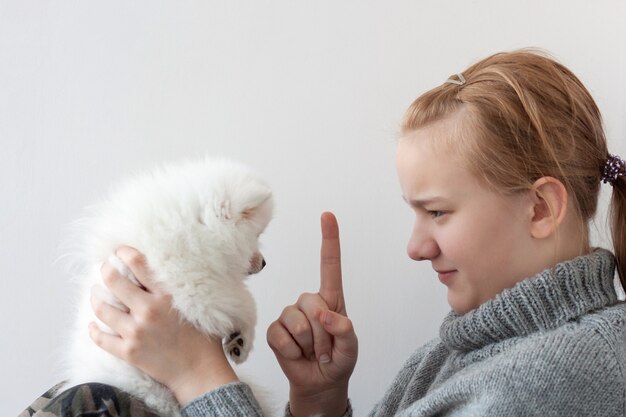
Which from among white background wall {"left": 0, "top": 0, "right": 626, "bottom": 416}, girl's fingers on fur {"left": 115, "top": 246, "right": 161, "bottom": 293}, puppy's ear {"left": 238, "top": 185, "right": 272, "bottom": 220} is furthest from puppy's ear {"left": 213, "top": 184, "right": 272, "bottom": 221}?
white background wall {"left": 0, "top": 0, "right": 626, "bottom": 416}

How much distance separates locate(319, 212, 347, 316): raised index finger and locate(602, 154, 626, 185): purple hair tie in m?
0.49

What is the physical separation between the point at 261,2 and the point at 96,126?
1.60 feet

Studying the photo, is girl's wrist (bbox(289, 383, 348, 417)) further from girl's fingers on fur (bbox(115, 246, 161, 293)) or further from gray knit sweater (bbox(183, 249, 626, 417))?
girl's fingers on fur (bbox(115, 246, 161, 293))

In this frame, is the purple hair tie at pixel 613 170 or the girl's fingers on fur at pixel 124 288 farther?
the purple hair tie at pixel 613 170

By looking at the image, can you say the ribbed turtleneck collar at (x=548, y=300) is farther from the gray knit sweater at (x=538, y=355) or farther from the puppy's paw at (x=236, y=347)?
the puppy's paw at (x=236, y=347)

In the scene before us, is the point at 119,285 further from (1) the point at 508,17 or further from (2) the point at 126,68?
(1) the point at 508,17

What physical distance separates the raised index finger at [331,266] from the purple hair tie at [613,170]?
0.49m

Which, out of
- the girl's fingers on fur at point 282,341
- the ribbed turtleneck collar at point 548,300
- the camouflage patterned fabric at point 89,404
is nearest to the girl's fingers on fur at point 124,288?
the camouflage patterned fabric at point 89,404

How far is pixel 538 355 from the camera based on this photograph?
33.7 inches

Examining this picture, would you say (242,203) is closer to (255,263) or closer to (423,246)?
(255,263)

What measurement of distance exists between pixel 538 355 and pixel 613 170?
1.28ft

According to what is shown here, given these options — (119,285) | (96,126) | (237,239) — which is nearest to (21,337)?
(96,126)

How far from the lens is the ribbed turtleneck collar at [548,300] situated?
938 mm

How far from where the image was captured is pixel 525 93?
1.01 metres
